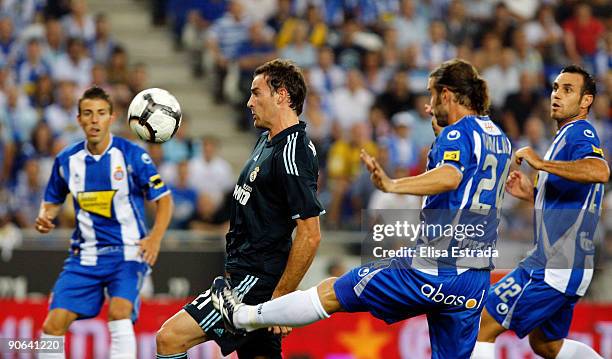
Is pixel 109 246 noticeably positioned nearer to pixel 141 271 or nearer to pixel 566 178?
pixel 141 271

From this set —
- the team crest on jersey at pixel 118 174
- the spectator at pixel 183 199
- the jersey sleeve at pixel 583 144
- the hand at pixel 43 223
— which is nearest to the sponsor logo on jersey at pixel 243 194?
the team crest on jersey at pixel 118 174

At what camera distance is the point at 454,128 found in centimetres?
687

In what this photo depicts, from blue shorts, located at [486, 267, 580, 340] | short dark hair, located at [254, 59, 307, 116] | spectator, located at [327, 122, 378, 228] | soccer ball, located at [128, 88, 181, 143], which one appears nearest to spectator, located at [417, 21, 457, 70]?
spectator, located at [327, 122, 378, 228]

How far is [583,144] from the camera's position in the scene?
766cm

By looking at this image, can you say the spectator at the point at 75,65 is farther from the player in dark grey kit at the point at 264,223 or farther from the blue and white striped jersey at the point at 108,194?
the player in dark grey kit at the point at 264,223

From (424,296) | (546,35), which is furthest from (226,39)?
(424,296)

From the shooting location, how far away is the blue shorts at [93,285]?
8.71 meters

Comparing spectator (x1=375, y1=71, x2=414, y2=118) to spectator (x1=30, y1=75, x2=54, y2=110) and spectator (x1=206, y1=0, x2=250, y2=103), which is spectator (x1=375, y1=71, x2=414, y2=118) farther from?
spectator (x1=30, y1=75, x2=54, y2=110)

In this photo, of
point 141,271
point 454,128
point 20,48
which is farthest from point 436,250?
point 20,48

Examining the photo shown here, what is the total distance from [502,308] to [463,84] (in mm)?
1834

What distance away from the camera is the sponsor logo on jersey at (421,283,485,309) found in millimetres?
6793

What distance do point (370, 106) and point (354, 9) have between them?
2371mm

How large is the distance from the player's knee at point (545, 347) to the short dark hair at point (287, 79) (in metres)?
2.76

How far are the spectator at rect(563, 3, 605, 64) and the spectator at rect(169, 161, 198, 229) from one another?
7257mm
